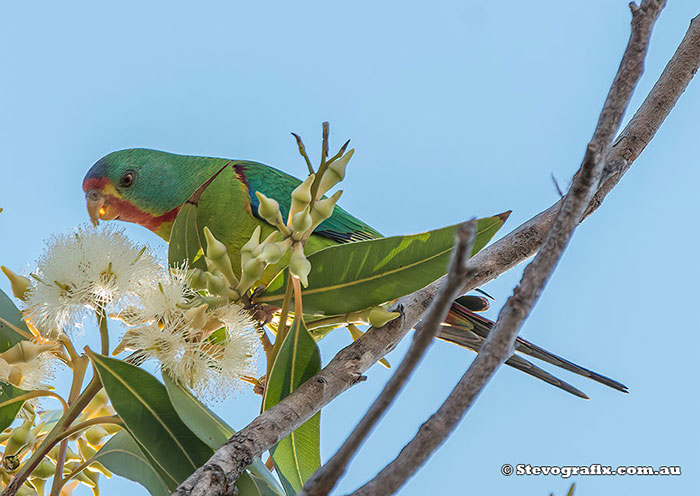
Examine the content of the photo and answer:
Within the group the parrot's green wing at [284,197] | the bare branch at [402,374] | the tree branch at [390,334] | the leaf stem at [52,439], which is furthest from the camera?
the parrot's green wing at [284,197]

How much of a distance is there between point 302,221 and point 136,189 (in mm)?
1517

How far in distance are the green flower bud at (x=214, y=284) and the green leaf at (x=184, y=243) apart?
9.1 inches

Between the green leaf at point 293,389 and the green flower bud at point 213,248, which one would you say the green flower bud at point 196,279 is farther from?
the green leaf at point 293,389

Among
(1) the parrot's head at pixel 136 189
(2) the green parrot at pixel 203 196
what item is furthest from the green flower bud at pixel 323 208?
(1) the parrot's head at pixel 136 189

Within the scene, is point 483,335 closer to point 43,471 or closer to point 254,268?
point 254,268

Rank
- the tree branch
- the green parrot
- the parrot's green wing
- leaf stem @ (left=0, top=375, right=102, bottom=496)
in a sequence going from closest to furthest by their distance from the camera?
the tree branch < leaf stem @ (left=0, top=375, right=102, bottom=496) < the green parrot < the parrot's green wing

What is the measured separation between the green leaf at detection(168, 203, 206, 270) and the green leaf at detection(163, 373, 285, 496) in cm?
32

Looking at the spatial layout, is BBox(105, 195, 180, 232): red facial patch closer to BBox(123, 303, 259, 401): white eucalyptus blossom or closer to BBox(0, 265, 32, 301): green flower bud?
BBox(0, 265, 32, 301): green flower bud

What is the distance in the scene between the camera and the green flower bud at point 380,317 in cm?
111

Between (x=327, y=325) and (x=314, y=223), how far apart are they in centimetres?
27

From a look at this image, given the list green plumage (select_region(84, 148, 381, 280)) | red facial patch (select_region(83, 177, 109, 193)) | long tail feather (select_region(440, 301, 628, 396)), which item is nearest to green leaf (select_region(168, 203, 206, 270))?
long tail feather (select_region(440, 301, 628, 396))

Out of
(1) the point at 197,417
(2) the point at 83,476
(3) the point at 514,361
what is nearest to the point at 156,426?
(1) the point at 197,417

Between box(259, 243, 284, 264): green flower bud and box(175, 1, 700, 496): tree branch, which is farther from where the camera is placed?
box(259, 243, 284, 264): green flower bud

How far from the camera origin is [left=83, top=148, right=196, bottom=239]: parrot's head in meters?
2.36
